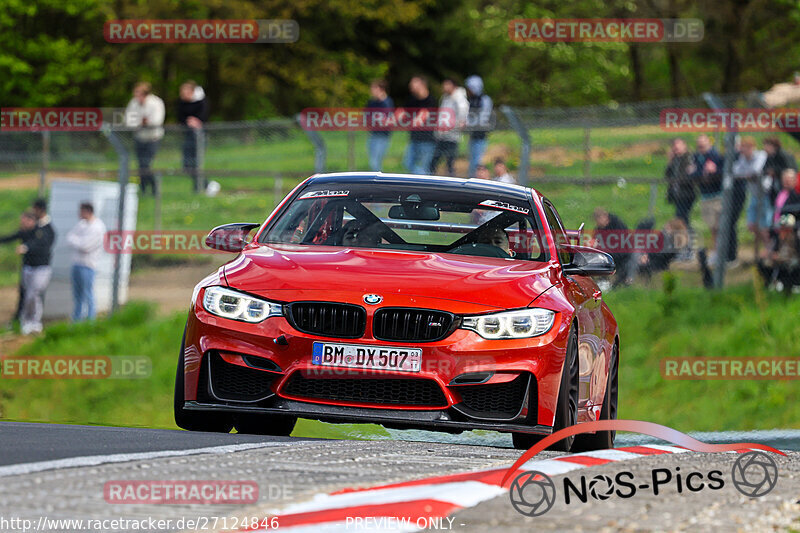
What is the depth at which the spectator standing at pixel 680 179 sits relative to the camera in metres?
18.4

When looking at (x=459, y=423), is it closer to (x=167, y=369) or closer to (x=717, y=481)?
(x=717, y=481)

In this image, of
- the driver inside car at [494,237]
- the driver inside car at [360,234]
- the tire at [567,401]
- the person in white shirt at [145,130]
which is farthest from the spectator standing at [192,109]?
the tire at [567,401]

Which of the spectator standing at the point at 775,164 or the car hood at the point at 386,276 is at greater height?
the spectator standing at the point at 775,164

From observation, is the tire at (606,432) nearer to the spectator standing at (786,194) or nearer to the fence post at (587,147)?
the spectator standing at (786,194)

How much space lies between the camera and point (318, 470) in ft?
19.8

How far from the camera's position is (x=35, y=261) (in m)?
20.0

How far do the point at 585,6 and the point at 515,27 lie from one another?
24.3 feet

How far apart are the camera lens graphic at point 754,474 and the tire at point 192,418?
2.86 m

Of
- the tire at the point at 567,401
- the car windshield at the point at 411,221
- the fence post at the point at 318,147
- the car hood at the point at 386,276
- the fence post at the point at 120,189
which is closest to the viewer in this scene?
the car hood at the point at 386,276

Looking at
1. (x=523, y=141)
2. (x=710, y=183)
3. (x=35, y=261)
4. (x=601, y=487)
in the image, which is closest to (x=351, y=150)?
(x=523, y=141)

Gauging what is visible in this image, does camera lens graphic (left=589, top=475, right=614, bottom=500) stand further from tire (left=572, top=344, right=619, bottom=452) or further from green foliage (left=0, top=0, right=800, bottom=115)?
green foliage (left=0, top=0, right=800, bottom=115)

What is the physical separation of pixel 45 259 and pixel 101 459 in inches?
566

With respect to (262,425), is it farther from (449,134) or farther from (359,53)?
(359,53)

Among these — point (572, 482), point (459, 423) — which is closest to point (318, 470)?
point (572, 482)
